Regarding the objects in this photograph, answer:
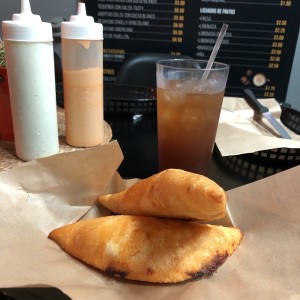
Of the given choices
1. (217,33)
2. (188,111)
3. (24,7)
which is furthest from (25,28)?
(217,33)

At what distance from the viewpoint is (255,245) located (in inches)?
19.9

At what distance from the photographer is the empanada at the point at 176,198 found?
1.30ft

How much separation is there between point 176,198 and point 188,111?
276mm

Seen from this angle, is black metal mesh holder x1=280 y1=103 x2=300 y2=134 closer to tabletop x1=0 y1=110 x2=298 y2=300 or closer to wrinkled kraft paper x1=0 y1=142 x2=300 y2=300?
tabletop x1=0 y1=110 x2=298 y2=300

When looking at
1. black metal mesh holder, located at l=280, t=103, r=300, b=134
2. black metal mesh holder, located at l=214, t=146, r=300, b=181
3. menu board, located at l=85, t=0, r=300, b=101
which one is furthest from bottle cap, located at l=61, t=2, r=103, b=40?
menu board, located at l=85, t=0, r=300, b=101

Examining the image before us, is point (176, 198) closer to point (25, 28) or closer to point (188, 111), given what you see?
point (188, 111)

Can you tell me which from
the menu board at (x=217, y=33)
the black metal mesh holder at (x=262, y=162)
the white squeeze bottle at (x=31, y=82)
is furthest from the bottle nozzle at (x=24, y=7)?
the menu board at (x=217, y=33)

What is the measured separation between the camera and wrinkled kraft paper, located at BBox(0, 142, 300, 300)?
0.43 m

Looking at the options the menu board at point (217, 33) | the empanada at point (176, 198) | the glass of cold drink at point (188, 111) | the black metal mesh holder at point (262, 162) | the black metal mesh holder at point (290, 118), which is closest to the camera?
the empanada at point (176, 198)

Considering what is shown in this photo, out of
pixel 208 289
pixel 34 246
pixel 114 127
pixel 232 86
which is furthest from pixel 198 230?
pixel 232 86

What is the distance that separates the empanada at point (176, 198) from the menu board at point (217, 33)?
5.03ft

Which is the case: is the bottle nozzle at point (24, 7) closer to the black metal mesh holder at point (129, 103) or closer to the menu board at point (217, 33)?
the black metal mesh holder at point (129, 103)

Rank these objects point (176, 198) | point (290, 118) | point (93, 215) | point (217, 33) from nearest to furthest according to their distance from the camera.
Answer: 1. point (176, 198)
2. point (93, 215)
3. point (290, 118)
4. point (217, 33)

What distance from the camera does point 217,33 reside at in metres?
1.89
